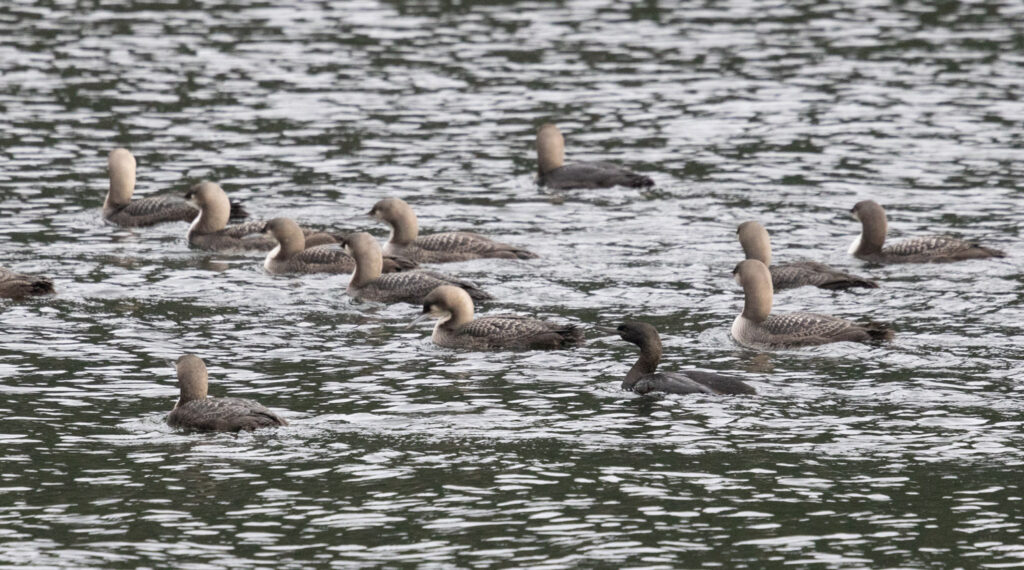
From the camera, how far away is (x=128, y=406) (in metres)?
18.4

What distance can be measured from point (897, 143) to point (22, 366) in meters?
17.3

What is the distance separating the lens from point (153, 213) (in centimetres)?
2788

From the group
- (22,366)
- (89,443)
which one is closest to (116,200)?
(22,366)

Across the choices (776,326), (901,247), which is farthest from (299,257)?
(901,247)

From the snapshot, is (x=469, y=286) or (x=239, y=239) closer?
(x=469, y=286)

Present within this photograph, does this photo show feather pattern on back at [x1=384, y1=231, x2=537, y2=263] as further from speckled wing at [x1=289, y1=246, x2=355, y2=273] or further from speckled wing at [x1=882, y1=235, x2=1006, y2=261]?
speckled wing at [x1=882, y1=235, x2=1006, y2=261]

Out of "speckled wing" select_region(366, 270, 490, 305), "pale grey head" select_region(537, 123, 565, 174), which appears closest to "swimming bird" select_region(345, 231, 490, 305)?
"speckled wing" select_region(366, 270, 490, 305)

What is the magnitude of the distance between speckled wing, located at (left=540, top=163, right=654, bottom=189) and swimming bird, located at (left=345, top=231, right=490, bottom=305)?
6404mm

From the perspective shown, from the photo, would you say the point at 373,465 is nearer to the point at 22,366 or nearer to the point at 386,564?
the point at 386,564

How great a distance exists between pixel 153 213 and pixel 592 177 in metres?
6.81

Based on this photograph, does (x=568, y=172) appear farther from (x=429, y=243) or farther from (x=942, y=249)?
(x=942, y=249)

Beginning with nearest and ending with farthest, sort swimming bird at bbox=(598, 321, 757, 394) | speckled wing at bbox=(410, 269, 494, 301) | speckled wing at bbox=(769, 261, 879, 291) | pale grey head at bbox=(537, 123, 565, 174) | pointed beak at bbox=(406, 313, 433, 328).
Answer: swimming bird at bbox=(598, 321, 757, 394) < pointed beak at bbox=(406, 313, 433, 328) < speckled wing at bbox=(410, 269, 494, 301) < speckled wing at bbox=(769, 261, 879, 291) < pale grey head at bbox=(537, 123, 565, 174)

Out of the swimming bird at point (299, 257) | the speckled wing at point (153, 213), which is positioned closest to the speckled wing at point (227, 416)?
the swimming bird at point (299, 257)

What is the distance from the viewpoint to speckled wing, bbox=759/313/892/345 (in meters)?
20.8
